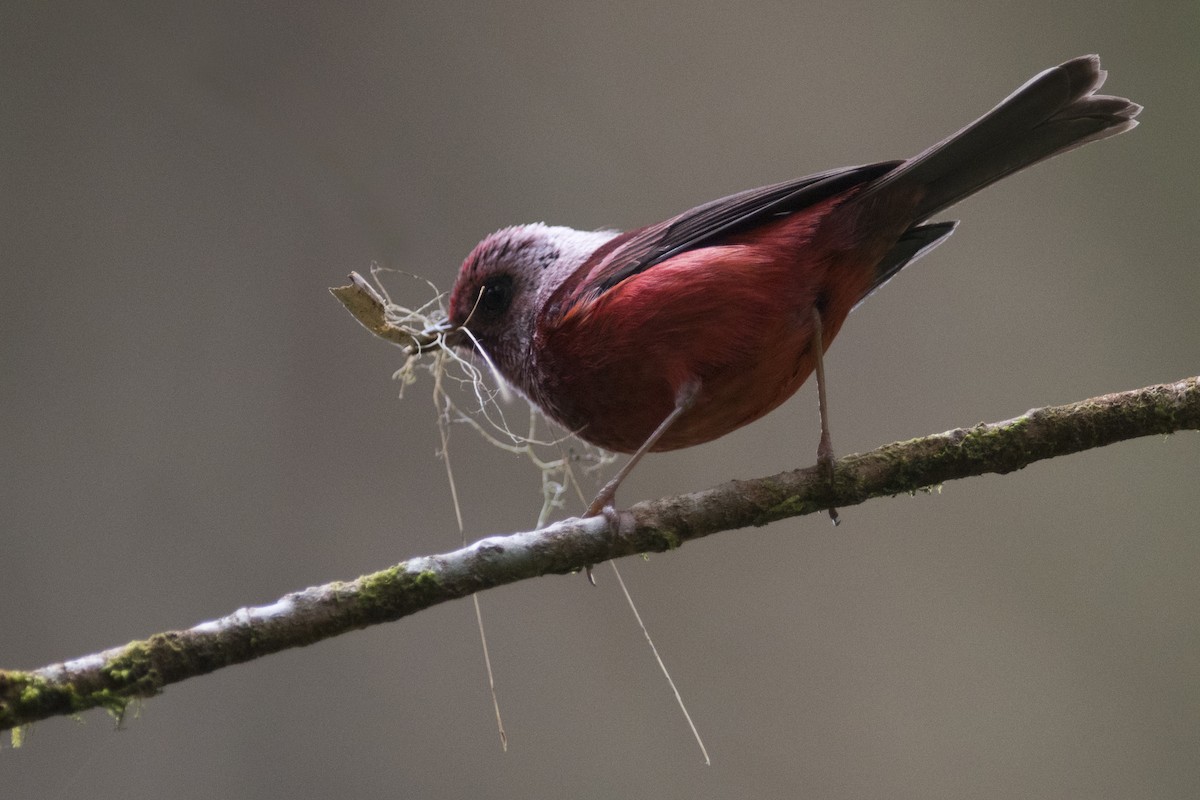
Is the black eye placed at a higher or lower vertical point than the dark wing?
higher

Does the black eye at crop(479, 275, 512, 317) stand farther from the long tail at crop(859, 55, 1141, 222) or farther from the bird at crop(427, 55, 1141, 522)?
the long tail at crop(859, 55, 1141, 222)

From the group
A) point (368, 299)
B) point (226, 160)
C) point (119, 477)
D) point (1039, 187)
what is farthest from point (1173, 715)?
point (226, 160)

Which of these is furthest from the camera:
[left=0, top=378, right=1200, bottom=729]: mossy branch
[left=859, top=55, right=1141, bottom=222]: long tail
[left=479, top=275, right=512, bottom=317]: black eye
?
[left=479, top=275, right=512, bottom=317]: black eye

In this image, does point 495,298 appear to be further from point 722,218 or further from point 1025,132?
point 1025,132

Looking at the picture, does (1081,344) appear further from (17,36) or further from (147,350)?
(17,36)

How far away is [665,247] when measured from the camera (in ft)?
8.23

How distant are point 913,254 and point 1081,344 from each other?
95.4 inches

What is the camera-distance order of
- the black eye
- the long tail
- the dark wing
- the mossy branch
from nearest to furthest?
the mossy branch → the long tail → the dark wing → the black eye

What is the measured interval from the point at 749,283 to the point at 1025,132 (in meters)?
0.76

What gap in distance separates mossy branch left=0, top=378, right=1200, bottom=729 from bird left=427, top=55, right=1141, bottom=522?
177mm

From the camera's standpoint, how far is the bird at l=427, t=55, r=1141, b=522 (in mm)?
2328

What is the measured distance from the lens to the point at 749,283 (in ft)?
7.74

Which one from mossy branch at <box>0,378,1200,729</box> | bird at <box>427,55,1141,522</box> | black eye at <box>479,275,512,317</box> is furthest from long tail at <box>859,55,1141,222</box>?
black eye at <box>479,275,512,317</box>

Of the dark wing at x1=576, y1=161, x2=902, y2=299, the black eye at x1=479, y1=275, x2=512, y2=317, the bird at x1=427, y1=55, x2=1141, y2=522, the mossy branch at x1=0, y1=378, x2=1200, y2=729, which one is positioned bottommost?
the mossy branch at x1=0, y1=378, x2=1200, y2=729
